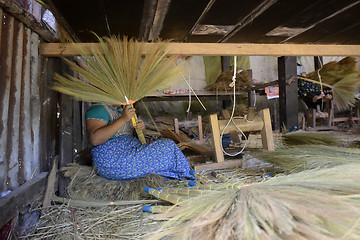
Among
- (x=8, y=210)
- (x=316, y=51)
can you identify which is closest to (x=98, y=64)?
(x=8, y=210)

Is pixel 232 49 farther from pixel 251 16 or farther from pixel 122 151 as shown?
pixel 122 151

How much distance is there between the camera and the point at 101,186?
6.63 ft

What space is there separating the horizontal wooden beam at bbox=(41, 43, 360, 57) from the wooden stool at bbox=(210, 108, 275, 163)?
2.23 ft

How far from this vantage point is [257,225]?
2.21 feet

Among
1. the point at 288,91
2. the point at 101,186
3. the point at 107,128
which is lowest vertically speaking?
the point at 101,186

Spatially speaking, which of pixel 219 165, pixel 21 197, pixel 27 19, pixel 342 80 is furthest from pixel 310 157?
pixel 342 80

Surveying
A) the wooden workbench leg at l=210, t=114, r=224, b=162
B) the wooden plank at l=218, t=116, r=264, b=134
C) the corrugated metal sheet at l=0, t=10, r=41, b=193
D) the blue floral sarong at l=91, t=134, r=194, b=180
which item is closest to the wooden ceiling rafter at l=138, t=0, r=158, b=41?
the corrugated metal sheet at l=0, t=10, r=41, b=193

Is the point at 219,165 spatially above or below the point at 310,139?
below

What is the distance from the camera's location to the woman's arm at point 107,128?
75.5 inches

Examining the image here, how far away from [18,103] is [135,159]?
99 centimetres

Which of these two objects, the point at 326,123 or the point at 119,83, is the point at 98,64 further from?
the point at 326,123

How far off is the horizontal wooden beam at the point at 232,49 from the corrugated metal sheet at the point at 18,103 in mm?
191

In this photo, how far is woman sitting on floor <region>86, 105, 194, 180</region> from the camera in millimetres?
1950

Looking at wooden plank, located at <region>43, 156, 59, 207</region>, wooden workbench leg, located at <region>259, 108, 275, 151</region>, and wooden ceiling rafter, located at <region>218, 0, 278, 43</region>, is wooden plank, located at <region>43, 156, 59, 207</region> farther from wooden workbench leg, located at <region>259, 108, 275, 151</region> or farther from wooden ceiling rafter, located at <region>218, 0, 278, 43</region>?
wooden workbench leg, located at <region>259, 108, 275, 151</region>
